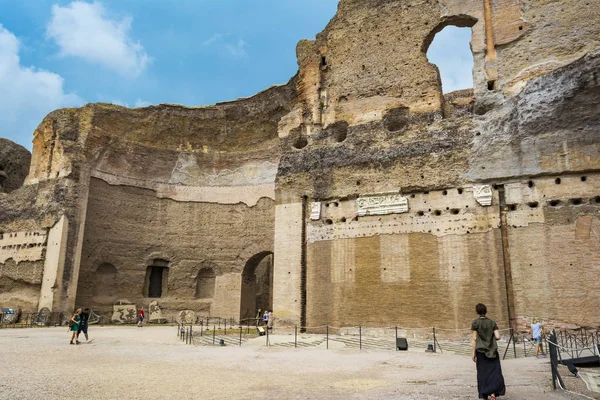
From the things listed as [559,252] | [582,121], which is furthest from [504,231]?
[582,121]

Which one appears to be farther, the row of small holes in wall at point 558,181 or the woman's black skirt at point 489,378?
the row of small holes in wall at point 558,181

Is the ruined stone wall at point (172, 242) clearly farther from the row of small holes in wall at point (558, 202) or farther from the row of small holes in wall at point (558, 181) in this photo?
the row of small holes in wall at point (558, 181)

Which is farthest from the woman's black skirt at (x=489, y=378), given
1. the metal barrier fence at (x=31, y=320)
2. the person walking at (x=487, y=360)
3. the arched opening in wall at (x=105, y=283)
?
the arched opening in wall at (x=105, y=283)

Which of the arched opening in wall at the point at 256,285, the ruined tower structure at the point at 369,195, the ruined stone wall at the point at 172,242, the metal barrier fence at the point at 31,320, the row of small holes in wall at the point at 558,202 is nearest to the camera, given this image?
the row of small holes in wall at the point at 558,202

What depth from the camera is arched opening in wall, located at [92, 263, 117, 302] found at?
19297mm

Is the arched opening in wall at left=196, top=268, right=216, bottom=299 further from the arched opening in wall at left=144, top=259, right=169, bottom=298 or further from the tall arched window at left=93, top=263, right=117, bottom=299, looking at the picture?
the tall arched window at left=93, top=263, right=117, bottom=299

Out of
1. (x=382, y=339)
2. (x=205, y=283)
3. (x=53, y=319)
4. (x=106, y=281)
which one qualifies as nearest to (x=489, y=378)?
(x=382, y=339)

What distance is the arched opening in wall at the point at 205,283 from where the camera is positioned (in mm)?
21156

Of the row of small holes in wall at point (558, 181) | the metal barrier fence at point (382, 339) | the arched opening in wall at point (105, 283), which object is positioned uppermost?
the row of small holes in wall at point (558, 181)

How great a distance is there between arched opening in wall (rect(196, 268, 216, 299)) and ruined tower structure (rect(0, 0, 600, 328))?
64 mm

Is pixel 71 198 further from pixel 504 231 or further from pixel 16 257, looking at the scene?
pixel 504 231

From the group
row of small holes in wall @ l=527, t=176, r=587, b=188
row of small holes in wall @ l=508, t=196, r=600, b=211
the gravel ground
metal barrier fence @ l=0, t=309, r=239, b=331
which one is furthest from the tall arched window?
row of small holes in wall @ l=527, t=176, r=587, b=188

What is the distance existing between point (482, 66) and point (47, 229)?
1657 cm

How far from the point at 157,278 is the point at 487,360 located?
18224mm
